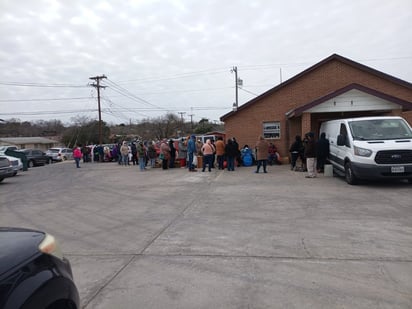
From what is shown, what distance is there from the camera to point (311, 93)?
19.8 meters

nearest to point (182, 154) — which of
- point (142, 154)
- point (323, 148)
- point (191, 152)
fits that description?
point (142, 154)

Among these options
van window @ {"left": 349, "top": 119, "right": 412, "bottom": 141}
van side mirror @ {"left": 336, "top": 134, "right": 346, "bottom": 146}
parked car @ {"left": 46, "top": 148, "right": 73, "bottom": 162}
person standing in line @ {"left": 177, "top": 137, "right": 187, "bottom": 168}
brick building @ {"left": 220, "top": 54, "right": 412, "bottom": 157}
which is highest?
brick building @ {"left": 220, "top": 54, "right": 412, "bottom": 157}

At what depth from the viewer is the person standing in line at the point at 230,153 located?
16.5 meters

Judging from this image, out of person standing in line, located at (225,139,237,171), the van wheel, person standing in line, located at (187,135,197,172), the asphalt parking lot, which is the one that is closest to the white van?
the van wheel

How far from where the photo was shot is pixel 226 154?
16.8m

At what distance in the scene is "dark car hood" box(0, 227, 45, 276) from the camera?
229cm

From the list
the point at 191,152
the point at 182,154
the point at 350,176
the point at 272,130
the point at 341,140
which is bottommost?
the point at 350,176

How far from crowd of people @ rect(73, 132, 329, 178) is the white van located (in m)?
0.90

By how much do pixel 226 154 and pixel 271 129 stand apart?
4659 millimetres

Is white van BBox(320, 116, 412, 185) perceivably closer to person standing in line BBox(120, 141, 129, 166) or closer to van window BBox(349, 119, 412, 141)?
van window BBox(349, 119, 412, 141)

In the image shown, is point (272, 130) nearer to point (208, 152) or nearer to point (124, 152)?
point (208, 152)

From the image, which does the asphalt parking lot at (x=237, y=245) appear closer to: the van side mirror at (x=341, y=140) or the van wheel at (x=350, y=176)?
the van wheel at (x=350, y=176)

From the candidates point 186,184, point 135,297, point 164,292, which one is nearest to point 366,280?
point 164,292

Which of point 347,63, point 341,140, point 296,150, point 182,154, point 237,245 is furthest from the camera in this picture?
point 182,154
